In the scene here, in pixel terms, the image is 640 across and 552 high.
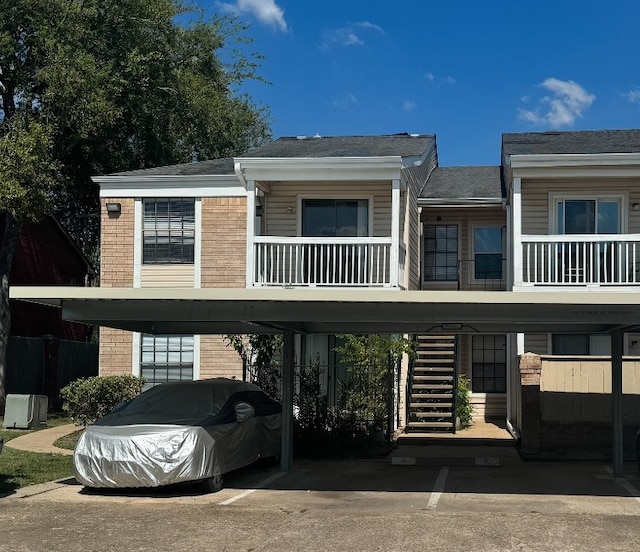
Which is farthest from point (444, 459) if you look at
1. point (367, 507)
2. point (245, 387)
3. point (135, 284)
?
point (135, 284)

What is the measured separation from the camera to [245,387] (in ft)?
47.1

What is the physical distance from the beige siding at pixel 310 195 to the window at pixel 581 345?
174 inches

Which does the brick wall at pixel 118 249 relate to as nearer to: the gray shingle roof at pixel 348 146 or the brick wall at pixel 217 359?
the brick wall at pixel 217 359

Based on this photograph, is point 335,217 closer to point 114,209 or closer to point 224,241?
point 224,241

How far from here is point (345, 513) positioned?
10.4m

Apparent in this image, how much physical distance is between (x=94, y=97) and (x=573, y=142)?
1154cm

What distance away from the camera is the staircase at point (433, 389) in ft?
64.5

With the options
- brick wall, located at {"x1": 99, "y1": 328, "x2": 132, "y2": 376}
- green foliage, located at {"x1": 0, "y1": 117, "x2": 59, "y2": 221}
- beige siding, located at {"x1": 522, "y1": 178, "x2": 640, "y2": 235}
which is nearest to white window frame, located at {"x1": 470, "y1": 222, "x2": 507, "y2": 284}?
beige siding, located at {"x1": 522, "y1": 178, "x2": 640, "y2": 235}

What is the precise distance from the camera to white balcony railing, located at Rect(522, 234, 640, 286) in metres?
17.6

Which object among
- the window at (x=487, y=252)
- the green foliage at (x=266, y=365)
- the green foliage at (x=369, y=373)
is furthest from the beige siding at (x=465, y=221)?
the green foliage at (x=266, y=365)

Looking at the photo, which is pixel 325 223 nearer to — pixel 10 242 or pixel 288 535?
pixel 10 242

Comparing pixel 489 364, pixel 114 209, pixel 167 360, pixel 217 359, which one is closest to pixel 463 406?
pixel 489 364

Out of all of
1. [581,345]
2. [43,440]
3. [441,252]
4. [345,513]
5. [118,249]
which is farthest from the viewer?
[441,252]

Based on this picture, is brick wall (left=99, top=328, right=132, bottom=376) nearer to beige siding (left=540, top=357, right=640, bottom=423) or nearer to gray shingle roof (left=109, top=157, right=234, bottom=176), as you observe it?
gray shingle roof (left=109, top=157, right=234, bottom=176)
